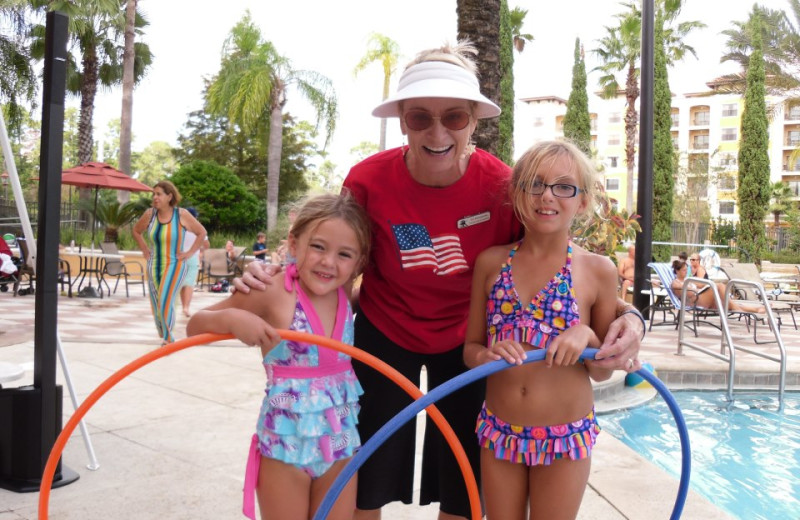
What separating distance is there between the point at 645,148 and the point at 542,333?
8.66 m

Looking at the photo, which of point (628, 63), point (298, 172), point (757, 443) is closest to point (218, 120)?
point (298, 172)

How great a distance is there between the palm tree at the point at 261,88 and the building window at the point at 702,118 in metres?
51.5

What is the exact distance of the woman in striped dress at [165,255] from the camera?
301 inches

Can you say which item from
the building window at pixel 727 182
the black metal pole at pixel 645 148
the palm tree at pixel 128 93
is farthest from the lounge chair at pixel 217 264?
the building window at pixel 727 182

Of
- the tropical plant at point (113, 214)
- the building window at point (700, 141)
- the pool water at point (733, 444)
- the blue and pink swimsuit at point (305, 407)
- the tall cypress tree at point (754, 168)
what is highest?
the building window at point (700, 141)

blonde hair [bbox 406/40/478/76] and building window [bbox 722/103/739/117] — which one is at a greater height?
building window [bbox 722/103/739/117]

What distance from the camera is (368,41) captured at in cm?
2903

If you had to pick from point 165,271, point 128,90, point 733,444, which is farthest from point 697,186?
point 165,271

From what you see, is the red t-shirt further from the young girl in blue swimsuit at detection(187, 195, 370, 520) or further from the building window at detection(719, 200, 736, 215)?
the building window at detection(719, 200, 736, 215)

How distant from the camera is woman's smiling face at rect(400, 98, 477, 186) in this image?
226 cm

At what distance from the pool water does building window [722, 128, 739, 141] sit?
210 ft

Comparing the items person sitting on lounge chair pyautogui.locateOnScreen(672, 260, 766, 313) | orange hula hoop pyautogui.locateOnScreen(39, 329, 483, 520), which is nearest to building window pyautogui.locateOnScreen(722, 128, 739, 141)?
person sitting on lounge chair pyautogui.locateOnScreen(672, 260, 766, 313)

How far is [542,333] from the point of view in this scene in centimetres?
217

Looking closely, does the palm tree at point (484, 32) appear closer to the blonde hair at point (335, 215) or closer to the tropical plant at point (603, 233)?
the tropical plant at point (603, 233)
